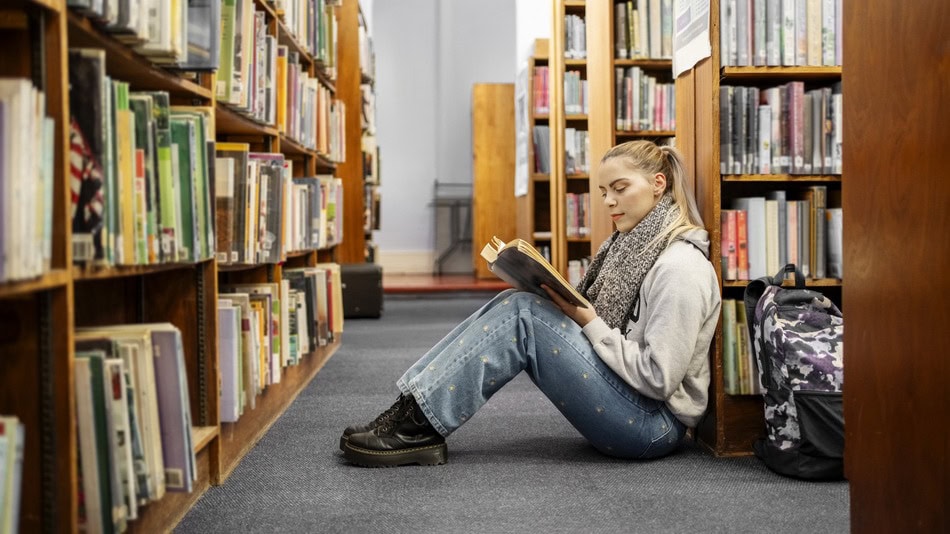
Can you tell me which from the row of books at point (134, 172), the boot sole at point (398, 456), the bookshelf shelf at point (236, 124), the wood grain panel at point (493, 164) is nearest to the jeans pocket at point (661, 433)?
the boot sole at point (398, 456)

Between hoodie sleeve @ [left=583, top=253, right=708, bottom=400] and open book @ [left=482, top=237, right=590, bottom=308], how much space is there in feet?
0.45

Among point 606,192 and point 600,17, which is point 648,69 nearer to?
point 600,17

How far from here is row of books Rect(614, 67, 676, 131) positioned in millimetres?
4141

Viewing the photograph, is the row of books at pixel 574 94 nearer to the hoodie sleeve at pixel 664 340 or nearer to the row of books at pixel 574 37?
the row of books at pixel 574 37

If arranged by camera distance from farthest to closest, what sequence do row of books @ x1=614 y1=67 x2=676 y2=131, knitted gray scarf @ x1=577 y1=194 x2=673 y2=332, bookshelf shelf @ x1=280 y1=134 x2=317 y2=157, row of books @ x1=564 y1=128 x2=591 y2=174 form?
row of books @ x1=564 y1=128 x2=591 y2=174 → row of books @ x1=614 y1=67 x2=676 y2=131 → bookshelf shelf @ x1=280 y1=134 x2=317 y2=157 → knitted gray scarf @ x1=577 y1=194 x2=673 y2=332

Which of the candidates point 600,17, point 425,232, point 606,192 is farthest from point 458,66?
point 606,192

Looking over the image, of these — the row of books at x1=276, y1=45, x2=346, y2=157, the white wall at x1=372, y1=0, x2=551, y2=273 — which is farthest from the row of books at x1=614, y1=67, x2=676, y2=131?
the white wall at x1=372, y1=0, x2=551, y2=273

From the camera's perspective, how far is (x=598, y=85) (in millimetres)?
3520

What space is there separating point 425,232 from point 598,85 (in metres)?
6.16

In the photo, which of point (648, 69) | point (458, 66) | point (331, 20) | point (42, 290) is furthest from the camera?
point (458, 66)

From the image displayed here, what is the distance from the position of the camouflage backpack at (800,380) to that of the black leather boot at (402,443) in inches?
32.1

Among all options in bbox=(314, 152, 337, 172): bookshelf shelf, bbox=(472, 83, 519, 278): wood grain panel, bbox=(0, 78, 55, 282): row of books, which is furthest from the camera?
bbox=(472, 83, 519, 278): wood grain panel

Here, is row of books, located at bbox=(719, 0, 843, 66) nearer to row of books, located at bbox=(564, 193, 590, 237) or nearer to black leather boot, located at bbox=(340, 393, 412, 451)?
black leather boot, located at bbox=(340, 393, 412, 451)

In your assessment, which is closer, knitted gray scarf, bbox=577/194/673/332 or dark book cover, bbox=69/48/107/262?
dark book cover, bbox=69/48/107/262
